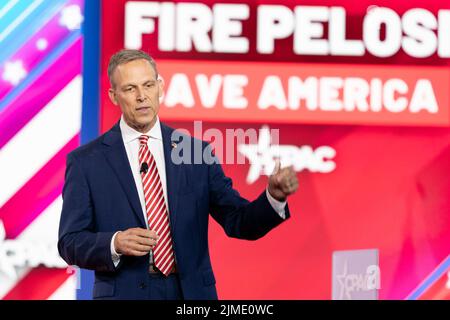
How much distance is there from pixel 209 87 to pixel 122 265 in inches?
78.3

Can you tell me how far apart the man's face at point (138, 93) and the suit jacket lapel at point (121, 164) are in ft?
0.23

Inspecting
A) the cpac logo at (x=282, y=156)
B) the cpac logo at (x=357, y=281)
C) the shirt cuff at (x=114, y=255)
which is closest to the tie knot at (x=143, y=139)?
the shirt cuff at (x=114, y=255)

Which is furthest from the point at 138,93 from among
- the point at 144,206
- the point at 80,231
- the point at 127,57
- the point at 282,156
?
the point at 282,156

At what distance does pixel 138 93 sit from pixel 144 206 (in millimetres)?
355

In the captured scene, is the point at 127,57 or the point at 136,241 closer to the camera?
the point at 136,241

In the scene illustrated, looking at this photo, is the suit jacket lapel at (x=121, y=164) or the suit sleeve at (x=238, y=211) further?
the suit jacket lapel at (x=121, y=164)

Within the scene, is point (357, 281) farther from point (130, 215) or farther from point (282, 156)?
point (130, 215)

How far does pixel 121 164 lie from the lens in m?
3.02

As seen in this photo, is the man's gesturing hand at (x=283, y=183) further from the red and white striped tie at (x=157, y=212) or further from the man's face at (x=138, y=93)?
the man's face at (x=138, y=93)

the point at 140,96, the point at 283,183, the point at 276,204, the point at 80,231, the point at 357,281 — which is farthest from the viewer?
the point at 357,281

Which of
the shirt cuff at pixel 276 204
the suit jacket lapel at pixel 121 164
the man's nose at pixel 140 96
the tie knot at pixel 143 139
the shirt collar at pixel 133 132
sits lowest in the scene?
the shirt cuff at pixel 276 204

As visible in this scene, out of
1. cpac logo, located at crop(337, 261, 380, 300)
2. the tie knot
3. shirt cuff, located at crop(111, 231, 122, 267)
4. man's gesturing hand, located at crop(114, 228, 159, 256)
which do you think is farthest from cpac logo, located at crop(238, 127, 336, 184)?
man's gesturing hand, located at crop(114, 228, 159, 256)

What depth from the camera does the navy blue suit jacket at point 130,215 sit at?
285 centimetres
